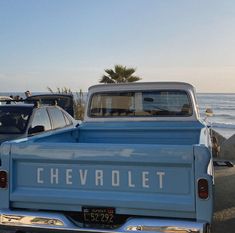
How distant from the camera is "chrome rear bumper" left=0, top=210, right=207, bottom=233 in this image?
4230mm

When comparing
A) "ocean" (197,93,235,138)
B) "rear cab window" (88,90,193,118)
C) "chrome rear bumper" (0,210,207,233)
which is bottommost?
"ocean" (197,93,235,138)

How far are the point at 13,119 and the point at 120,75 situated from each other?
16.7 meters

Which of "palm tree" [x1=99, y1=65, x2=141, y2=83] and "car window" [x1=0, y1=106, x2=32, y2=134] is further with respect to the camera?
"palm tree" [x1=99, y1=65, x2=141, y2=83]

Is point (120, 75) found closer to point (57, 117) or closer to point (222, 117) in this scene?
point (57, 117)

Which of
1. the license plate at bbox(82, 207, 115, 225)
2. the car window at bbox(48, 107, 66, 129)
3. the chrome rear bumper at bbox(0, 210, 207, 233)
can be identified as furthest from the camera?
the car window at bbox(48, 107, 66, 129)

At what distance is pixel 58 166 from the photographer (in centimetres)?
464

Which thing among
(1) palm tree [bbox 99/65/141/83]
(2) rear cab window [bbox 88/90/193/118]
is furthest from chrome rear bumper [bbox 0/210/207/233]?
(1) palm tree [bbox 99/65/141/83]

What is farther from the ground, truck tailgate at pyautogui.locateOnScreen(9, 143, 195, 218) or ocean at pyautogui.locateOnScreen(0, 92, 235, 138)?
truck tailgate at pyautogui.locateOnScreen(9, 143, 195, 218)

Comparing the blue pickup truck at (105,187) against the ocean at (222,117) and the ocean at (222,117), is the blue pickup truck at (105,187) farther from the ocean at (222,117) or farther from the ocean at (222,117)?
the ocean at (222,117)

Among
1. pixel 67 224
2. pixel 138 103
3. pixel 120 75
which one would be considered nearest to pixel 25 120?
pixel 138 103

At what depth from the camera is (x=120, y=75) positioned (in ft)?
83.7

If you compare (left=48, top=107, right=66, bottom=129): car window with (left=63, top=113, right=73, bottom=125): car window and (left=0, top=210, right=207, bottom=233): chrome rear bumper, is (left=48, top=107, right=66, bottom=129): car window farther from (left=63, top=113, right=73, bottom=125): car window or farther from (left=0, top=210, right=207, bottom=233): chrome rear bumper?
(left=0, top=210, right=207, bottom=233): chrome rear bumper

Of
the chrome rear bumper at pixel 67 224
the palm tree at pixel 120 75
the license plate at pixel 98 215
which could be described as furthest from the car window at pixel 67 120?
the palm tree at pixel 120 75

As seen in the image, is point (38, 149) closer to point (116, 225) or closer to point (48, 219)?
point (48, 219)
